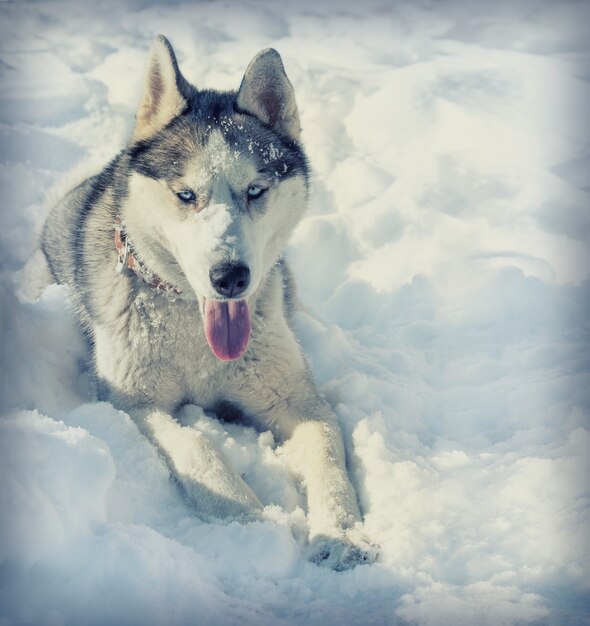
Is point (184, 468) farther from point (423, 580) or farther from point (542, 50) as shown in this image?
point (542, 50)

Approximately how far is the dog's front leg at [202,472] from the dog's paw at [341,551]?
0.74 ft

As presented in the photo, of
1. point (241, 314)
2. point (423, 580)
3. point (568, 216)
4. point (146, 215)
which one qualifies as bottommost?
point (568, 216)

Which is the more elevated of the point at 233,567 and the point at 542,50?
the point at 542,50

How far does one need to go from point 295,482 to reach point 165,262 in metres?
0.96

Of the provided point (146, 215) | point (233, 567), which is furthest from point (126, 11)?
point (233, 567)

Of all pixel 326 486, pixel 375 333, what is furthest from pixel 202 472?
pixel 375 333

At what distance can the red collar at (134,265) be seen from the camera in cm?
261

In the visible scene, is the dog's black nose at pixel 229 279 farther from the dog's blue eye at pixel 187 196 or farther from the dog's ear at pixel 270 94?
the dog's ear at pixel 270 94

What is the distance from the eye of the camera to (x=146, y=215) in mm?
2447

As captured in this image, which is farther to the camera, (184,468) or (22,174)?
(22,174)

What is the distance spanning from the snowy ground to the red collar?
521mm

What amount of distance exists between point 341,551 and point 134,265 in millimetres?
1337

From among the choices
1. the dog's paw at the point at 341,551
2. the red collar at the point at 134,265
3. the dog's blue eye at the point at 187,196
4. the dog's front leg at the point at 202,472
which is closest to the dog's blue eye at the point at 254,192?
the dog's blue eye at the point at 187,196

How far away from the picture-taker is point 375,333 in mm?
3559
